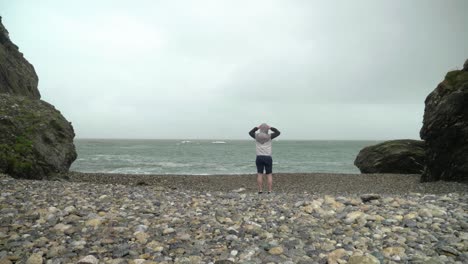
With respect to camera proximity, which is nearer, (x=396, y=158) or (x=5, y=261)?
(x=5, y=261)

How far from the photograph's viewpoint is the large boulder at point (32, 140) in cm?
1469

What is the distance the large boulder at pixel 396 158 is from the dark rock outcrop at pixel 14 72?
33.2 m

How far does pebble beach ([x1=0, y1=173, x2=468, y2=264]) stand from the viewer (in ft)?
17.8

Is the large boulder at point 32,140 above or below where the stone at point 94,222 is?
above

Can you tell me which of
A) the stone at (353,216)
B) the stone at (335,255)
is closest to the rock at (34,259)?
the stone at (335,255)

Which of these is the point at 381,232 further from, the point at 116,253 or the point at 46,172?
the point at 46,172

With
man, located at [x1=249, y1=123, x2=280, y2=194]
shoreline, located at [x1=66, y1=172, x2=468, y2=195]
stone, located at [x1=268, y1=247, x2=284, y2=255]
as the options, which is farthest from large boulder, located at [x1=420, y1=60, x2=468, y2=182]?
stone, located at [x1=268, y1=247, x2=284, y2=255]

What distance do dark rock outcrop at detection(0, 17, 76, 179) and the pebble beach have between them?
6.16 m

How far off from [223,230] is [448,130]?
54.6 ft

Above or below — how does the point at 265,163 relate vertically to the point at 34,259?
above

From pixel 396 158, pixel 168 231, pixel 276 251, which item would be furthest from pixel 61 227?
pixel 396 158

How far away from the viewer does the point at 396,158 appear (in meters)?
28.7

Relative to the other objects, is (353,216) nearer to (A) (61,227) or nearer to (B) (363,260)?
(B) (363,260)

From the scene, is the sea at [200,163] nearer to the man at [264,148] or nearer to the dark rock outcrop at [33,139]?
the dark rock outcrop at [33,139]
